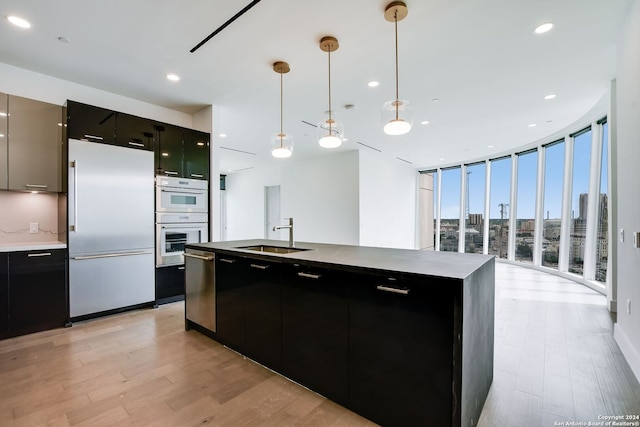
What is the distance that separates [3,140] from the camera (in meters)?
2.92

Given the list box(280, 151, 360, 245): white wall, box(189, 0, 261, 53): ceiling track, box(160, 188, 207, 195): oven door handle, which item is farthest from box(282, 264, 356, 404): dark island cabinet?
box(280, 151, 360, 245): white wall

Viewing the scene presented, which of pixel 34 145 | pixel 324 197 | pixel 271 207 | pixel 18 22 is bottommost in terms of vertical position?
pixel 271 207

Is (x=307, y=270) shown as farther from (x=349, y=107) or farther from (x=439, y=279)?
(x=349, y=107)

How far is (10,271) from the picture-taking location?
2.86 m

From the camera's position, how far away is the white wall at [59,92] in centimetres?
312

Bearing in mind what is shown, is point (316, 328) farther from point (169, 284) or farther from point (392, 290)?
point (169, 284)

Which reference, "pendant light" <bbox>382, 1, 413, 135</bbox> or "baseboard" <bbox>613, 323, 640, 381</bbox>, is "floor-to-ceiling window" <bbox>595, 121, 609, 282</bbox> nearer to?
"baseboard" <bbox>613, 323, 640, 381</bbox>

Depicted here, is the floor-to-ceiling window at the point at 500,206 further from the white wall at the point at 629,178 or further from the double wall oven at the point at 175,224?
the double wall oven at the point at 175,224

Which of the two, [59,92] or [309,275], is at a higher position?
[59,92]

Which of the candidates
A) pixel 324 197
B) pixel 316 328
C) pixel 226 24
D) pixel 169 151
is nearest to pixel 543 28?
pixel 226 24

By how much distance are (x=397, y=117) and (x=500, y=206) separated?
6756 millimetres

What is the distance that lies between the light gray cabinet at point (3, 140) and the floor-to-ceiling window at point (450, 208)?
940 centimetres

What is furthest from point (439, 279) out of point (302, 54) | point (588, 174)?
point (588, 174)

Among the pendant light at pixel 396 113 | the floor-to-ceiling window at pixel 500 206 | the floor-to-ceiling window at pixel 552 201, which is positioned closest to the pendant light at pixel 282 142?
the pendant light at pixel 396 113
